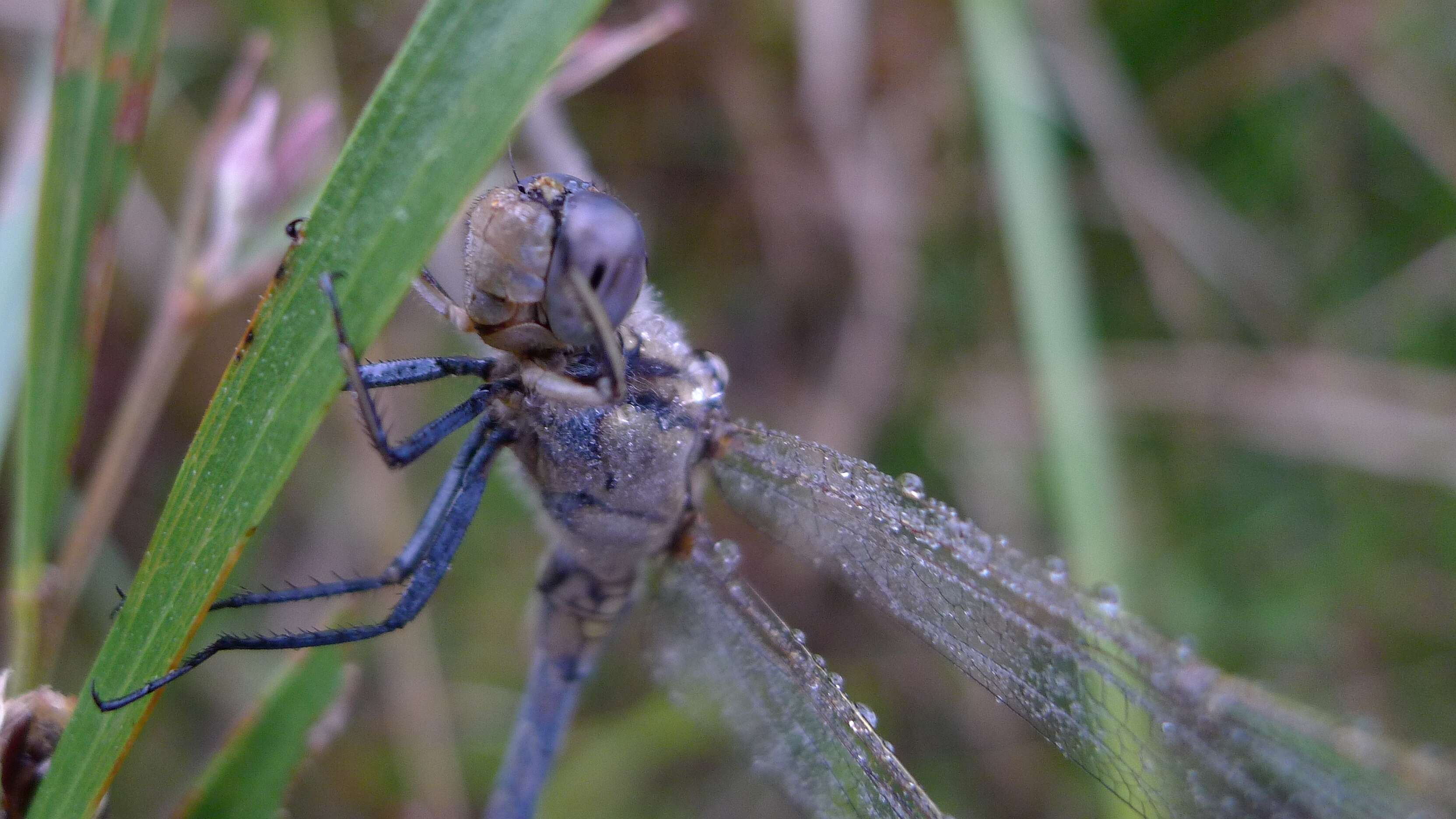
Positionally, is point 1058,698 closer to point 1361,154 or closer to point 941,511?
point 941,511

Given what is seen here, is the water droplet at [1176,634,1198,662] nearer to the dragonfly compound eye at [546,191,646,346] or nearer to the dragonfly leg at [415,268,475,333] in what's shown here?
the dragonfly compound eye at [546,191,646,346]

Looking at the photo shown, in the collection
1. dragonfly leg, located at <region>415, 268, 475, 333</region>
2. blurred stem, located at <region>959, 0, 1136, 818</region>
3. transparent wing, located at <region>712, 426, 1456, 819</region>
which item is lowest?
dragonfly leg, located at <region>415, 268, 475, 333</region>

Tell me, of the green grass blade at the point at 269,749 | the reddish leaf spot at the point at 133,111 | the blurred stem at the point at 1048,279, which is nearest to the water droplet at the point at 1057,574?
the blurred stem at the point at 1048,279

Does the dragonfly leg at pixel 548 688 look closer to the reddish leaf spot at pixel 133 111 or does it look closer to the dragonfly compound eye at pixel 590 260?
the dragonfly compound eye at pixel 590 260

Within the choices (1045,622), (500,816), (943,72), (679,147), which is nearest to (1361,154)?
(943,72)

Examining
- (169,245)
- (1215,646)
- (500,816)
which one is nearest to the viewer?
(500,816)

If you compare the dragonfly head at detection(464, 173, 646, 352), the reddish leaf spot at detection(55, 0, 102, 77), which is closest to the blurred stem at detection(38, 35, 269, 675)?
the reddish leaf spot at detection(55, 0, 102, 77)
